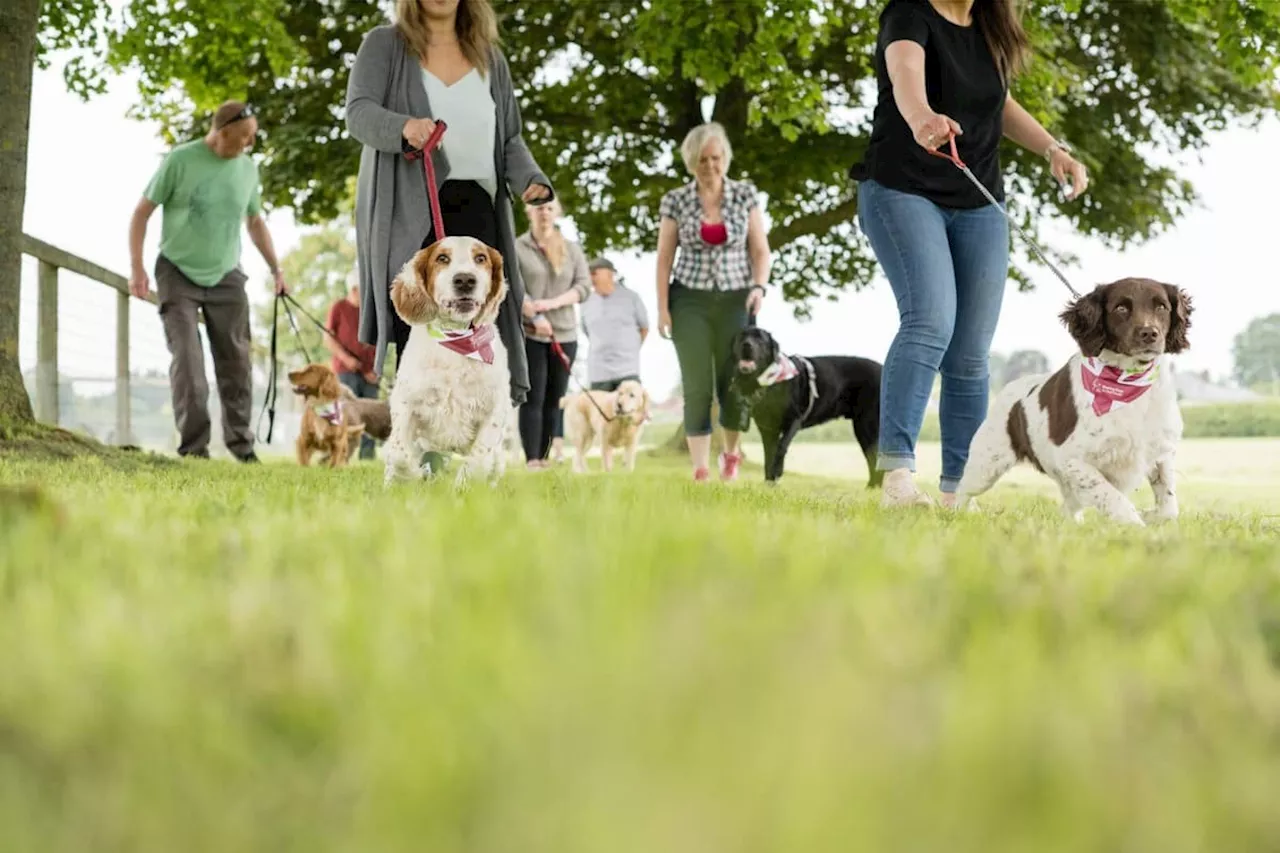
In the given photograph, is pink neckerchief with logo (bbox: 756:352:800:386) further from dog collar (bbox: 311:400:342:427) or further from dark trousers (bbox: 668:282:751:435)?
dog collar (bbox: 311:400:342:427)

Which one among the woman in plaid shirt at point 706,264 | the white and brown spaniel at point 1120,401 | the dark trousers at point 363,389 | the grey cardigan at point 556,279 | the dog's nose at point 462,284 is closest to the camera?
the white and brown spaniel at point 1120,401

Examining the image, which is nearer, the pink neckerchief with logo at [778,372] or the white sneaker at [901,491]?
the white sneaker at [901,491]

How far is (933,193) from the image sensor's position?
4957 mm

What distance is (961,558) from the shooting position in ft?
6.72

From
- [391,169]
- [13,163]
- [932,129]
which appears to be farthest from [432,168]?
[13,163]

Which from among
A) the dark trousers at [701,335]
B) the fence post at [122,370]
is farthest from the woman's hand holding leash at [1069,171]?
the fence post at [122,370]

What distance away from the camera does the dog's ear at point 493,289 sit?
17.0 feet

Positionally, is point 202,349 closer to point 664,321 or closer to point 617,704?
point 664,321

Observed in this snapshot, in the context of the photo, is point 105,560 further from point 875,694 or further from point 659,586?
point 875,694

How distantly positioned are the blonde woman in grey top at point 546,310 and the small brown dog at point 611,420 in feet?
4.60

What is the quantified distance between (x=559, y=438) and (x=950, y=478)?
7.28m

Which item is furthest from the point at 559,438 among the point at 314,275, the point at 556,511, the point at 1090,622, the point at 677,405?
the point at 314,275

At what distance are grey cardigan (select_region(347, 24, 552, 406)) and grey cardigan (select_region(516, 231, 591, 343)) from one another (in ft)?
13.1

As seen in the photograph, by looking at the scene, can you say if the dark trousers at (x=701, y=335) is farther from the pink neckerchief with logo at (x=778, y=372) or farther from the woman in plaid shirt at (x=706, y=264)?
the pink neckerchief with logo at (x=778, y=372)
